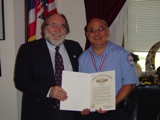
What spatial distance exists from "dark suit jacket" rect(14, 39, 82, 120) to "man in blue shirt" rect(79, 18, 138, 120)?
10.8 inches

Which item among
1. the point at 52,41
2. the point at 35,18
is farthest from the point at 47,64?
the point at 35,18

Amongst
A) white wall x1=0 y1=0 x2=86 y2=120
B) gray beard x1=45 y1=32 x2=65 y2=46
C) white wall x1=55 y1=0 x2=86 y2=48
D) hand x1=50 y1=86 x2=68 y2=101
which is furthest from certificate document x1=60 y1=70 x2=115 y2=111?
white wall x1=55 y1=0 x2=86 y2=48

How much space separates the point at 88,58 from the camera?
5.17ft

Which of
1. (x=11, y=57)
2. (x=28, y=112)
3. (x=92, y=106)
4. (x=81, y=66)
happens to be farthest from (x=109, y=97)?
(x=11, y=57)

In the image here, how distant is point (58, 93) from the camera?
1.36 m

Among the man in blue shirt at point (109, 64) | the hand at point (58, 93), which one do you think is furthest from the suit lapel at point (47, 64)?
Answer: the man in blue shirt at point (109, 64)

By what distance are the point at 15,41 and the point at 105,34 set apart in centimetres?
93

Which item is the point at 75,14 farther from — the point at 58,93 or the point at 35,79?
the point at 58,93

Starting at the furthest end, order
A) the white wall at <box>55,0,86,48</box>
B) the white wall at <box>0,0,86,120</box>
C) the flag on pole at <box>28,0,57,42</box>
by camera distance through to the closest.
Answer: the white wall at <box>55,0,86,48</box>, the flag on pole at <box>28,0,57,42</box>, the white wall at <box>0,0,86,120</box>

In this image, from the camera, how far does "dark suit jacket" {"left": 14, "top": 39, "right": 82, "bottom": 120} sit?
142 centimetres

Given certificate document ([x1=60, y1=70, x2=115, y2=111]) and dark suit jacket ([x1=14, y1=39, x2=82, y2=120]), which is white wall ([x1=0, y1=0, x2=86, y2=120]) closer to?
dark suit jacket ([x1=14, y1=39, x2=82, y2=120])

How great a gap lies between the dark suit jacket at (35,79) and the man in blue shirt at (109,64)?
0.90 ft

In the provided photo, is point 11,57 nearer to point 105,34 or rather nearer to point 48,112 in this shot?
point 48,112

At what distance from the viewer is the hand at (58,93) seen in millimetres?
1356
